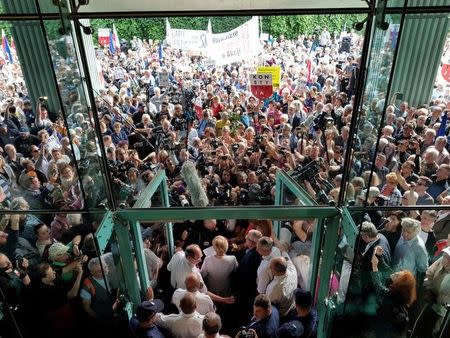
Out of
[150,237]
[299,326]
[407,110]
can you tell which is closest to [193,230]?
[150,237]

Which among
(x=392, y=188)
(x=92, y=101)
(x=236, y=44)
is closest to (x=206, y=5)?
(x=236, y=44)

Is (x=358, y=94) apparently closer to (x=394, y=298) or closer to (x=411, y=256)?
(x=411, y=256)

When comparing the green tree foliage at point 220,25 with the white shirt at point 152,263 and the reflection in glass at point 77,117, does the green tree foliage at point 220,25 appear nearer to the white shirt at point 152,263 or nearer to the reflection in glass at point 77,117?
the white shirt at point 152,263

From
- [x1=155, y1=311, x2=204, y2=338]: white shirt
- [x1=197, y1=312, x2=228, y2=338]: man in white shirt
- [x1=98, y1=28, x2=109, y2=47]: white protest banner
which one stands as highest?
[x1=98, y1=28, x2=109, y2=47]: white protest banner

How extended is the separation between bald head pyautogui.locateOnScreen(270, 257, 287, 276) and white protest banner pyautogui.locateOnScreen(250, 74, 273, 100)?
4576 mm

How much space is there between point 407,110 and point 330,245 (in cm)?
590

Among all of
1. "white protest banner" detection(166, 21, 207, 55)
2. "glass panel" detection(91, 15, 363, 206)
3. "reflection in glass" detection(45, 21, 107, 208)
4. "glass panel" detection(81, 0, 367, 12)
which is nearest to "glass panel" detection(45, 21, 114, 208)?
"reflection in glass" detection(45, 21, 107, 208)

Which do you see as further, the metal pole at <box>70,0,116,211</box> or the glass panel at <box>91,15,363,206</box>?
the glass panel at <box>91,15,363,206</box>

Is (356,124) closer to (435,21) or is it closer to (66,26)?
(66,26)

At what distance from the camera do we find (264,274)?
2.93m

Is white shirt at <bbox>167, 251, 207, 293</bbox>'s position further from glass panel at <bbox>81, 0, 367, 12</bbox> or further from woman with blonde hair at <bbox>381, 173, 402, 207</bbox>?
glass panel at <bbox>81, 0, 367, 12</bbox>

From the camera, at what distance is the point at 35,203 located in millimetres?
4168

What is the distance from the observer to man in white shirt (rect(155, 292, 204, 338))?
2.55 metres

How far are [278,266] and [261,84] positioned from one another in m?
4.63
